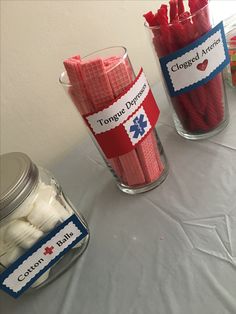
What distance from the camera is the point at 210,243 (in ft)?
1.18

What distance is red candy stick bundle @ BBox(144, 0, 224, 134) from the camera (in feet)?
1.32

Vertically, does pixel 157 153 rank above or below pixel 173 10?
below

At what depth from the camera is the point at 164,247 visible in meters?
0.38

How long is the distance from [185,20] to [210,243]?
26cm

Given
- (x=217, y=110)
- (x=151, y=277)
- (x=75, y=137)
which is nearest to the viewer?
(x=151, y=277)

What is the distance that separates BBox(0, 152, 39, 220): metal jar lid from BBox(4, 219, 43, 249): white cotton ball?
2 cm

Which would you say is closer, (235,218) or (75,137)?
(235,218)

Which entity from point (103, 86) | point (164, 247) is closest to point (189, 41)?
point (103, 86)

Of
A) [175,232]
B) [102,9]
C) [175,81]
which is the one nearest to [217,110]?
[175,81]

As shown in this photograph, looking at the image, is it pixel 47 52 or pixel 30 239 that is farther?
pixel 47 52

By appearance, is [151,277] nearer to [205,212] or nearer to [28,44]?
[205,212]

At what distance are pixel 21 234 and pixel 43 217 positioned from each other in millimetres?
30

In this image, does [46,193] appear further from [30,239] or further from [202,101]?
[202,101]

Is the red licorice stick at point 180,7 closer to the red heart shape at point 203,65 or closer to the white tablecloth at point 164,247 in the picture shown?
the red heart shape at point 203,65
